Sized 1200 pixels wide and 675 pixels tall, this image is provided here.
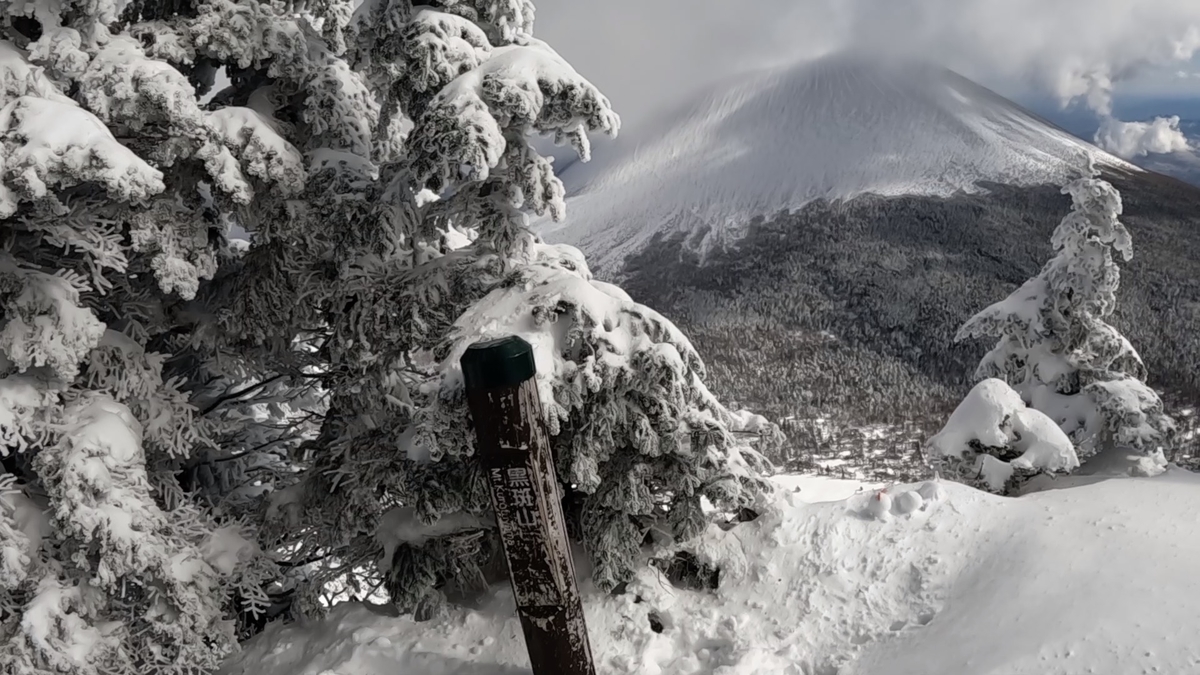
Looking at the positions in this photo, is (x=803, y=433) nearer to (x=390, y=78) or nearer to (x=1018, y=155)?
(x=390, y=78)

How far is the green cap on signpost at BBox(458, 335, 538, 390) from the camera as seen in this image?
3.96 m

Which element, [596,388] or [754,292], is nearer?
[596,388]

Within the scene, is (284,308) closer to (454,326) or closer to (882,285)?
(454,326)

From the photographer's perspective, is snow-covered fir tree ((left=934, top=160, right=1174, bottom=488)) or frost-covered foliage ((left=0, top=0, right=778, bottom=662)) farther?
snow-covered fir tree ((left=934, top=160, right=1174, bottom=488))

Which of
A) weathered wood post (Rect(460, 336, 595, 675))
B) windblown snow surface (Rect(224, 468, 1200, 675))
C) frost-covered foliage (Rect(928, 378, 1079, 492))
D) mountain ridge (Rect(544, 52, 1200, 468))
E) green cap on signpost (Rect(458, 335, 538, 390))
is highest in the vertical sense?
green cap on signpost (Rect(458, 335, 538, 390))

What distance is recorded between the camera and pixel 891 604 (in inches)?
190

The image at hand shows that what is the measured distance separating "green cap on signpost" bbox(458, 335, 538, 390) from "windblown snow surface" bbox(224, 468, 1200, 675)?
82.7 inches

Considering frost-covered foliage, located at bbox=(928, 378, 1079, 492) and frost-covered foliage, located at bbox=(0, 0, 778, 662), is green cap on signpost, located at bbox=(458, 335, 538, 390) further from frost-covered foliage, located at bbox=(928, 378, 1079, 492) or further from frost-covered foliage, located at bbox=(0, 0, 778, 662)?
frost-covered foliage, located at bbox=(928, 378, 1079, 492)

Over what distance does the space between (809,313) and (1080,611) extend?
101 m

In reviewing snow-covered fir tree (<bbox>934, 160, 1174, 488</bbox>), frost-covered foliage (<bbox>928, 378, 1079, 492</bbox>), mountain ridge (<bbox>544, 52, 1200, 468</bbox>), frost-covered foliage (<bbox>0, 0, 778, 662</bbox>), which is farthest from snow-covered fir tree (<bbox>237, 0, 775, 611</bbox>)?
mountain ridge (<bbox>544, 52, 1200, 468</bbox>)

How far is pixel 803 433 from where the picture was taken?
201 ft

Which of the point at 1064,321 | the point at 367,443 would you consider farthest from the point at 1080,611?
the point at 1064,321

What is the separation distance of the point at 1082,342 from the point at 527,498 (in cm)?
943

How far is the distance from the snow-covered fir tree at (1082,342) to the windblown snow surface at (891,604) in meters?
4.86
